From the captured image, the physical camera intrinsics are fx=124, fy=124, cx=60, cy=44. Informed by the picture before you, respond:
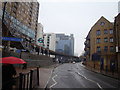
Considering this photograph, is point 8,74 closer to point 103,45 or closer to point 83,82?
point 83,82

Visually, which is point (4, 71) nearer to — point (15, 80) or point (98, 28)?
point (15, 80)

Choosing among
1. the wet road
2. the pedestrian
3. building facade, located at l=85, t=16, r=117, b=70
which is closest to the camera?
the pedestrian

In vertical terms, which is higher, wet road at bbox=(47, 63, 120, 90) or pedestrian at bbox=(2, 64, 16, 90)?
pedestrian at bbox=(2, 64, 16, 90)

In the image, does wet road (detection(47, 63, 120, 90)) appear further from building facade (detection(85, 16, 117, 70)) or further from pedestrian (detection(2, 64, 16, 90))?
building facade (detection(85, 16, 117, 70))

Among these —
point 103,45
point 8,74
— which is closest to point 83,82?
point 8,74

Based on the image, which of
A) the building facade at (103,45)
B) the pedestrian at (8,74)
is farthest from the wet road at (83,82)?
the building facade at (103,45)

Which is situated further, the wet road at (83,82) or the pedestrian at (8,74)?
the wet road at (83,82)

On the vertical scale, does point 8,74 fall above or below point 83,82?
above

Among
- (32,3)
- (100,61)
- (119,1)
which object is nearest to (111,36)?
(100,61)

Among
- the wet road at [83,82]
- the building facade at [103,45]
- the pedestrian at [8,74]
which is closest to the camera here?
the pedestrian at [8,74]

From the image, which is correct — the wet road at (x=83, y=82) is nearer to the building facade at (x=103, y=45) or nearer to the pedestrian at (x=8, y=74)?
the pedestrian at (x=8, y=74)

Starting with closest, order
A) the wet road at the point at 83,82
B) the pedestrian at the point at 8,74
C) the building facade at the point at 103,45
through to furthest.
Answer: the pedestrian at the point at 8,74
the wet road at the point at 83,82
the building facade at the point at 103,45

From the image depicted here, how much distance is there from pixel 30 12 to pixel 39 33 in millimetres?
32285

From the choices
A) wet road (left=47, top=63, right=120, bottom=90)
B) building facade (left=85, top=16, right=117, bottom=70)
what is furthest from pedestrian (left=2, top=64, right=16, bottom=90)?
building facade (left=85, top=16, right=117, bottom=70)
